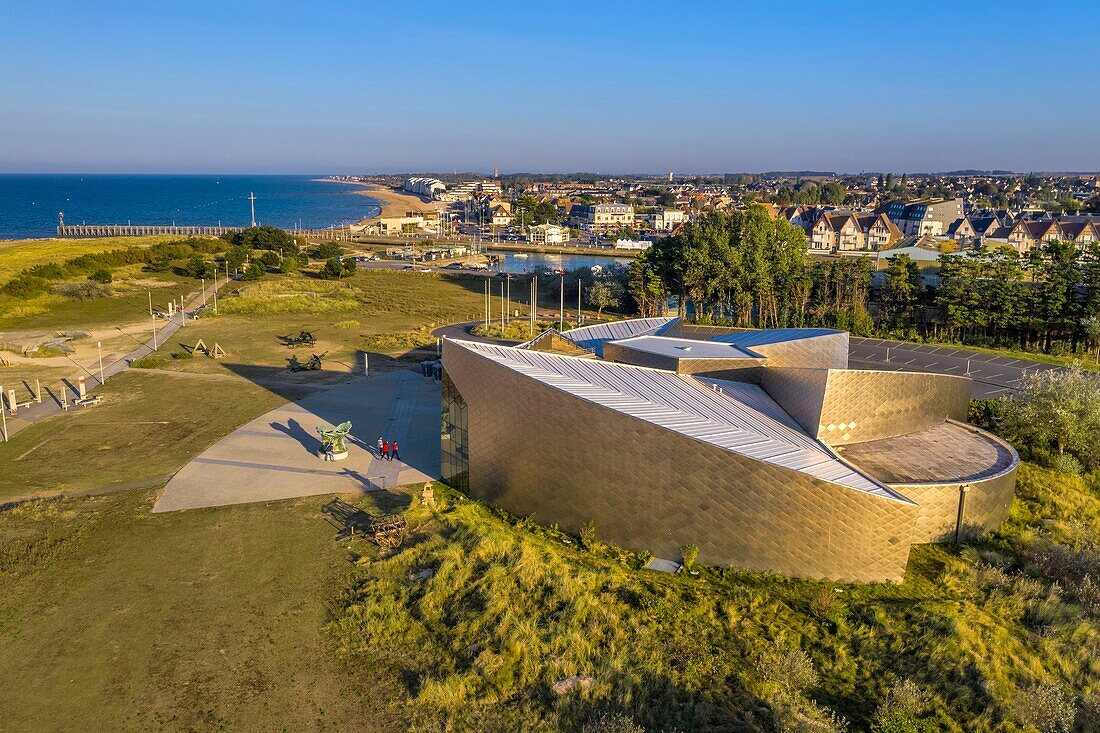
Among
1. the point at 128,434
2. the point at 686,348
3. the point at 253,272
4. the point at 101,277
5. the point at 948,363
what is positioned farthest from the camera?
the point at 253,272

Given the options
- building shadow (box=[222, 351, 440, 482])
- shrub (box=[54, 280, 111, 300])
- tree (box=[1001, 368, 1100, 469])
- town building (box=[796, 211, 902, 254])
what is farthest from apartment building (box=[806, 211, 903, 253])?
shrub (box=[54, 280, 111, 300])

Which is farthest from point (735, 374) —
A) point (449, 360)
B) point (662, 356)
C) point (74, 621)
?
point (74, 621)

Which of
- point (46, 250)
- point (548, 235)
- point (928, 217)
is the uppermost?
point (928, 217)

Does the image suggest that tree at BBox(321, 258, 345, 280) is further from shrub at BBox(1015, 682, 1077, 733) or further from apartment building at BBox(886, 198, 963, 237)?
apartment building at BBox(886, 198, 963, 237)

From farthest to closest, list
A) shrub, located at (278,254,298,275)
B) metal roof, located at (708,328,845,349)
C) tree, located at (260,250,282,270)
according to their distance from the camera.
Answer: tree, located at (260,250,282,270) < shrub, located at (278,254,298,275) < metal roof, located at (708,328,845,349)

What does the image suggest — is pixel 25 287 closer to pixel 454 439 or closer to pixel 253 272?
pixel 253 272

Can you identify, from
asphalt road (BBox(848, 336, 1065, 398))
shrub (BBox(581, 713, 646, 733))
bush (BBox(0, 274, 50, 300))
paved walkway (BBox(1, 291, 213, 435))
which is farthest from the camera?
bush (BBox(0, 274, 50, 300))

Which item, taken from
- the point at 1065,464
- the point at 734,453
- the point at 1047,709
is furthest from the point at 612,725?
the point at 1065,464
